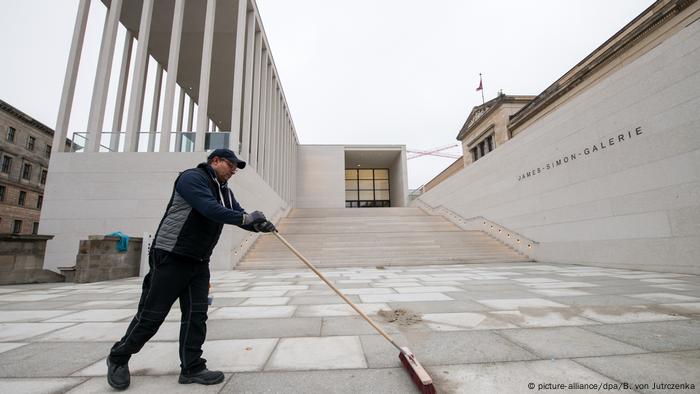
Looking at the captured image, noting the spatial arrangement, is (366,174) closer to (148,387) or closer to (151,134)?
(151,134)

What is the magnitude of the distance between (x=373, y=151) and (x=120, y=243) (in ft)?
80.2

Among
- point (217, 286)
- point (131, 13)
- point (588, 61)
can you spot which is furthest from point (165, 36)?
point (588, 61)

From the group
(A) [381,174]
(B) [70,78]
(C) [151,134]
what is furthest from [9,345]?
(A) [381,174]

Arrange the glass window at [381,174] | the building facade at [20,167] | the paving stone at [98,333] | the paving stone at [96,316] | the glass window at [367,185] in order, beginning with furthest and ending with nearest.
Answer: the glass window at [381,174]
the glass window at [367,185]
the building facade at [20,167]
the paving stone at [96,316]
the paving stone at [98,333]

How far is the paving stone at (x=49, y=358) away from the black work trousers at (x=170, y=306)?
694 millimetres

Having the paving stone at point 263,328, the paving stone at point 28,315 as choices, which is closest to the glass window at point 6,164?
the paving stone at point 28,315

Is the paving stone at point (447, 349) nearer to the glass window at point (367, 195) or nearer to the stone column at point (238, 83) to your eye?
the stone column at point (238, 83)

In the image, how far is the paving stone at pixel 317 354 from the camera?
2266mm

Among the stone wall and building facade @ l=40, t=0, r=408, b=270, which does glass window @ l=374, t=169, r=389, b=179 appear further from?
the stone wall

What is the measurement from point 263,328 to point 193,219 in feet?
5.53

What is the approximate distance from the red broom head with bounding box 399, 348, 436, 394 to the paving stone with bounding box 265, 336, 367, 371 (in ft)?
1.11

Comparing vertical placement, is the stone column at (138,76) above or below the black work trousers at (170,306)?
above

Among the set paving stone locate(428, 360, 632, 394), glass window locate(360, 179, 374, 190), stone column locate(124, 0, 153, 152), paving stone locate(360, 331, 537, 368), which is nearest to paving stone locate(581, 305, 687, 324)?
paving stone locate(360, 331, 537, 368)

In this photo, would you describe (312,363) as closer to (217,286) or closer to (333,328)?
→ (333,328)
